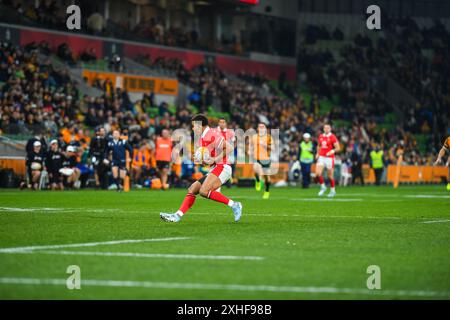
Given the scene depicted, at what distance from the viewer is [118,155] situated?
32969 mm

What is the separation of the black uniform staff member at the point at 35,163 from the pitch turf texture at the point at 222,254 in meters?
11.1

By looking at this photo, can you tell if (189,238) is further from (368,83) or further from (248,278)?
→ (368,83)

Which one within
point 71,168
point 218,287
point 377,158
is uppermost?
point 218,287

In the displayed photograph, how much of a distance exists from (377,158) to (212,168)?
97.0 feet

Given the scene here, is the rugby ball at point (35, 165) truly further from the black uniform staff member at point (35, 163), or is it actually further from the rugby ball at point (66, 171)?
the rugby ball at point (66, 171)

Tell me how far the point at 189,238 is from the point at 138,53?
39.8m

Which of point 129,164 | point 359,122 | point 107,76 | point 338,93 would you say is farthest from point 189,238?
point 338,93

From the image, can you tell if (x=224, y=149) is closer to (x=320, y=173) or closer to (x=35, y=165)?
(x=320, y=173)

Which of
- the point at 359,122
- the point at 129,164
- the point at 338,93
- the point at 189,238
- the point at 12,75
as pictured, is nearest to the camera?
the point at 189,238

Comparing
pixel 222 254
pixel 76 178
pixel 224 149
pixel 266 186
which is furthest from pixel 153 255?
pixel 76 178

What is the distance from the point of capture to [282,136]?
1943 inches

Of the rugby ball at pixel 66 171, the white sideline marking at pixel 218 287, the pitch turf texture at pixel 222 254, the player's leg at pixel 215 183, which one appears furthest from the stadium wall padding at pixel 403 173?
the white sideline marking at pixel 218 287

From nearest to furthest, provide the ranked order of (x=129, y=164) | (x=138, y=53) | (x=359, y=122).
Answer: (x=129, y=164)
(x=138, y=53)
(x=359, y=122)

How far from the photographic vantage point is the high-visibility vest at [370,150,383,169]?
152 ft
